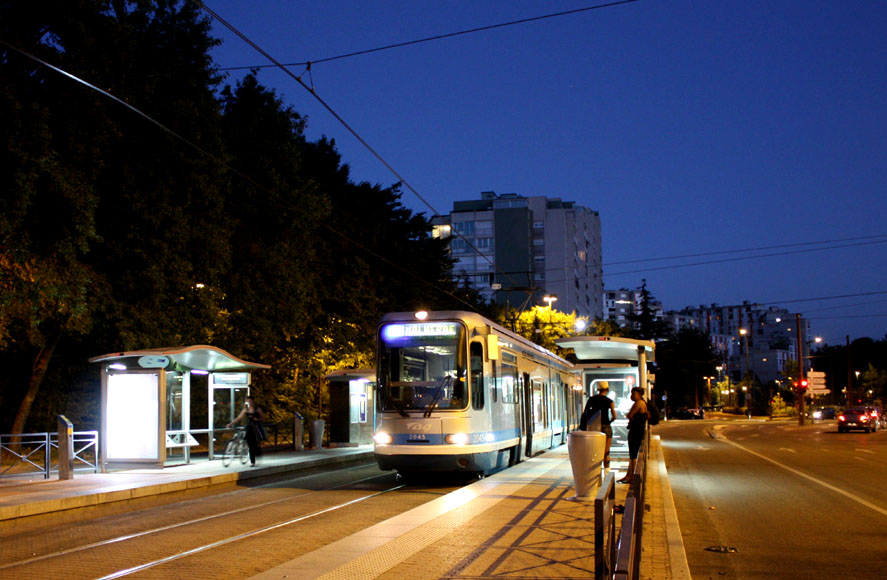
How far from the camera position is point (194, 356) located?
20.8 meters

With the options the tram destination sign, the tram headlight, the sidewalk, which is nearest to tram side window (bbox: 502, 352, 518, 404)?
the sidewalk

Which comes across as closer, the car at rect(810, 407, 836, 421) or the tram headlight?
the tram headlight

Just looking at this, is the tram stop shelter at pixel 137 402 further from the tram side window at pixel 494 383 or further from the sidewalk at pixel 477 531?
the tram side window at pixel 494 383

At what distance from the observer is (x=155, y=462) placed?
67.5 feet

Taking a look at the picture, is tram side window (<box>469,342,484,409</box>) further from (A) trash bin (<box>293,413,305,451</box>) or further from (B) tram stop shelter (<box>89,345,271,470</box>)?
(A) trash bin (<box>293,413,305,451</box>)

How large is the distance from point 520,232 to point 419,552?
101 m

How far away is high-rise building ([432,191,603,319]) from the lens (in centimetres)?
10844

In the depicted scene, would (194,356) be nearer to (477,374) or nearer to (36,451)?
(36,451)

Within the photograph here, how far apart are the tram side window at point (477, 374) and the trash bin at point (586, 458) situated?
14.1 ft

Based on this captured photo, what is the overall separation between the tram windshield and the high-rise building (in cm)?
8706

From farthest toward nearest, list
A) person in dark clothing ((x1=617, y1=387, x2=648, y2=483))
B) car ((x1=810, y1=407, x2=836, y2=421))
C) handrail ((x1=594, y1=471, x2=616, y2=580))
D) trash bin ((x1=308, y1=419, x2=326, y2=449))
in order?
car ((x1=810, y1=407, x2=836, y2=421))
trash bin ((x1=308, y1=419, x2=326, y2=449))
person in dark clothing ((x1=617, y1=387, x2=648, y2=483))
handrail ((x1=594, y1=471, x2=616, y2=580))

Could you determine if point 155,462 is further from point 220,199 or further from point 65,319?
point 220,199

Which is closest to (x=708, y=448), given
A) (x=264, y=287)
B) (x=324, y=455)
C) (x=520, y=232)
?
(x=324, y=455)

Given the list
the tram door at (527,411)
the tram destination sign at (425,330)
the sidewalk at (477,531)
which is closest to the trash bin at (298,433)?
the tram door at (527,411)
